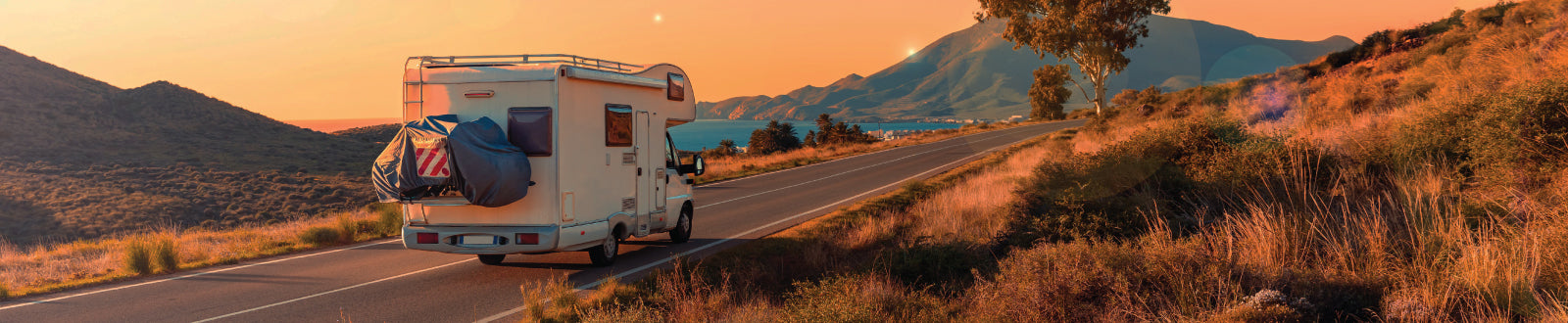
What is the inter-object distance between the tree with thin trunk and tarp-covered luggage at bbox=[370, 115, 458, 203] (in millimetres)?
33540

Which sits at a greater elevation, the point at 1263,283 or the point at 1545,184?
the point at 1545,184

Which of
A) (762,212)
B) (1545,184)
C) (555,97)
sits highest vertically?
(555,97)

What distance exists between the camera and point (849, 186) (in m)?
21.1

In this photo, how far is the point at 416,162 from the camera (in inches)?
328

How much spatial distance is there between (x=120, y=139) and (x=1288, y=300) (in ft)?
205

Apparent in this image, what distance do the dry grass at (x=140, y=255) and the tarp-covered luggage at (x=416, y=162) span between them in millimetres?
4277

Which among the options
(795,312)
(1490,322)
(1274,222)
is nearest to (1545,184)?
(1274,222)

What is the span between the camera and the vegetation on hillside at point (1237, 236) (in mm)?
5734

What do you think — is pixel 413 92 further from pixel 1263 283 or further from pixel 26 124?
pixel 26 124

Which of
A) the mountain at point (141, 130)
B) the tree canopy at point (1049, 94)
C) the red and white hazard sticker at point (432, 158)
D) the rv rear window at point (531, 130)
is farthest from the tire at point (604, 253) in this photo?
the tree canopy at point (1049, 94)

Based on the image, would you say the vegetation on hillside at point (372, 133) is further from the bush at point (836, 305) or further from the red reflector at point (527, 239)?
the bush at point (836, 305)

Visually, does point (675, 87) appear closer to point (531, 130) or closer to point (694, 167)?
point (694, 167)

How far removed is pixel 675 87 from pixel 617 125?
4.87 ft

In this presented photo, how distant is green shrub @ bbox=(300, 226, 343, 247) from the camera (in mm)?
12727
